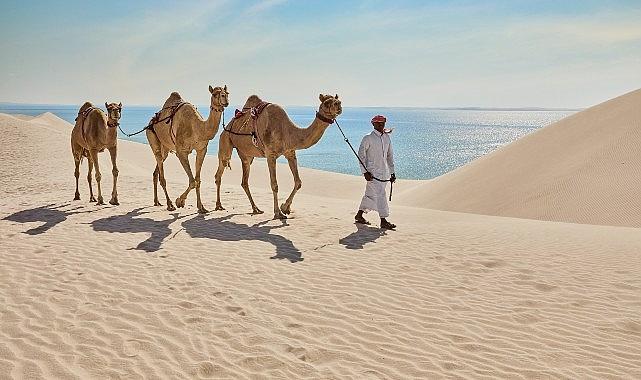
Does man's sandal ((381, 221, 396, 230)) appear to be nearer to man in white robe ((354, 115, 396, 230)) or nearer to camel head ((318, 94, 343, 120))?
man in white robe ((354, 115, 396, 230))

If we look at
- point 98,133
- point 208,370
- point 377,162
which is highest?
point 98,133

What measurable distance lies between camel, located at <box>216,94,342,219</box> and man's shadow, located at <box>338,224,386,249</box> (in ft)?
5.31

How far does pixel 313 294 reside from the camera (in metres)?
5.77

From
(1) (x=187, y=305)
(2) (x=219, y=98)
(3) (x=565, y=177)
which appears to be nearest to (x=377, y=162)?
(2) (x=219, y=98)

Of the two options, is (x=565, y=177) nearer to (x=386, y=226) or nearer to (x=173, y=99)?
(x=386, y=226)

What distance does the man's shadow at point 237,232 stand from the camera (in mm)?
7711

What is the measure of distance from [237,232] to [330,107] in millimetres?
2963

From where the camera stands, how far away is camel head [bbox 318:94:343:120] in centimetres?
875

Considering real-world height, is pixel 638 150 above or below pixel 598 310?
above

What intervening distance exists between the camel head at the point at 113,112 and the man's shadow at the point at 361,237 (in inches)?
241

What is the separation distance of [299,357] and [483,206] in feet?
39.5

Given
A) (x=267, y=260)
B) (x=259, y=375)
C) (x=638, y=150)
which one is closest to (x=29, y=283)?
(x=267, y=260)

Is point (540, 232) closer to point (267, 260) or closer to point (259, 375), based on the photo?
point (267, 260)

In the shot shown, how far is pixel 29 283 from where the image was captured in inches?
232
